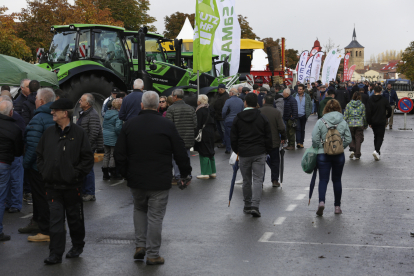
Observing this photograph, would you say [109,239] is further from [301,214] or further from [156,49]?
[156,49]

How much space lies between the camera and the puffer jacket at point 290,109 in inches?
652

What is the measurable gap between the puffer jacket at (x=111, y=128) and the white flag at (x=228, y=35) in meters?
10.9

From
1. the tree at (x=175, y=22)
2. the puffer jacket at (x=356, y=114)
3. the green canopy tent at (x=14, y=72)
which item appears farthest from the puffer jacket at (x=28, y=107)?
the tree at (x=175, y=22)

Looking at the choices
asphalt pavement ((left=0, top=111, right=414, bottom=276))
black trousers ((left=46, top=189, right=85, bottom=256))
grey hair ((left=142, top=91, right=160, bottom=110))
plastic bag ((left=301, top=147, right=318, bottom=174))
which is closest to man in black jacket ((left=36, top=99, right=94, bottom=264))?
black trousers ((left=46, top=189, right=85, bottom=256))

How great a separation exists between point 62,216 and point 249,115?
135 inches

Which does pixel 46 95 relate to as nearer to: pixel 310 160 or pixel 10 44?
pixel 310 160

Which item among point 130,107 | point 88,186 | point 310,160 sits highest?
point 130,107

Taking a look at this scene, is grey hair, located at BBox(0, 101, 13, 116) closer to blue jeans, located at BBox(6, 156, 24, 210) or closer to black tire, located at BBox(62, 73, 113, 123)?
blue jeans, located at BBox(6, 156, 24, 210)

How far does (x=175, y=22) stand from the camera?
2672 inches

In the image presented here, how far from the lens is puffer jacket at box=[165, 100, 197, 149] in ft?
35.6

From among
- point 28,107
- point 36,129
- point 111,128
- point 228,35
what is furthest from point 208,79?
point 36,129

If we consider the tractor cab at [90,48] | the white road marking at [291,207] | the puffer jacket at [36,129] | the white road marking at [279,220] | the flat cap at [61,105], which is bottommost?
the white road marking at [291,207]

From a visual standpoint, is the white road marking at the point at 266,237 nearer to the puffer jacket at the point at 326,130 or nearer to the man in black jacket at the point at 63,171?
the puffer jacket at the point at 326,130

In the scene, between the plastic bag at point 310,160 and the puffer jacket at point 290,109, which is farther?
the puffer jacket at point 290,109
